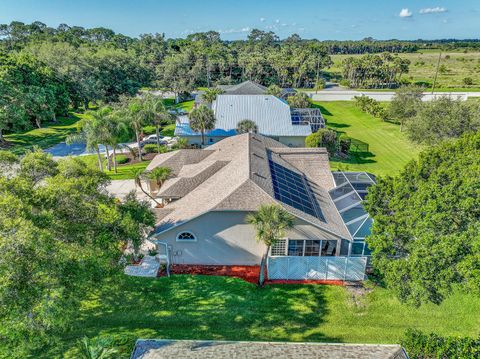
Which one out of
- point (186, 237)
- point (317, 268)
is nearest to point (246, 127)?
point (186, 237)

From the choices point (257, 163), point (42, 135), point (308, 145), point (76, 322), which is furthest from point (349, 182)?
point (42, 135)

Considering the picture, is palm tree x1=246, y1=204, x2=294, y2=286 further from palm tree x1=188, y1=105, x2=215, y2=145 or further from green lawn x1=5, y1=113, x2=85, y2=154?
green lawn x1=5, y1=113, x2=85, y2=154

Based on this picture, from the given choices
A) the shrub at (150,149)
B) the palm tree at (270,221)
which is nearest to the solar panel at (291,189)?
the palm tree at (270,221)

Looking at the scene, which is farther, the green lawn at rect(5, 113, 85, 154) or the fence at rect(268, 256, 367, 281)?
the green lawn at rect(5, 113, 85, 154)

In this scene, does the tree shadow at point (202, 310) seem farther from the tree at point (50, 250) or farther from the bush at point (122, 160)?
the bush at point (122, 160)

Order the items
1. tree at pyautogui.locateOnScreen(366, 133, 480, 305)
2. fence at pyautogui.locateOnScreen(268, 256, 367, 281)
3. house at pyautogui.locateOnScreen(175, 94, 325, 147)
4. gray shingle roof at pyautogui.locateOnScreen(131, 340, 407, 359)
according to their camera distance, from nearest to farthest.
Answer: gray shingle roof at pyautogui.locateOnScreen(131, 340, 407, 359) → tree at pyautogui.locateOnScreen(366, 133, 480, 305) → fence at pyautogui.locateOnScreen(268, 256, 367, 281) → house at pyautogui.locateOnScreen(175, 94, 325, 147)

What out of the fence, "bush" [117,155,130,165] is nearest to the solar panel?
the fence

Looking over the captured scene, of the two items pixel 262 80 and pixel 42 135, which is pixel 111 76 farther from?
pixel 262 80

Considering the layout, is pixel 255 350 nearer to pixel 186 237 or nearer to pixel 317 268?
pixel 317 268
